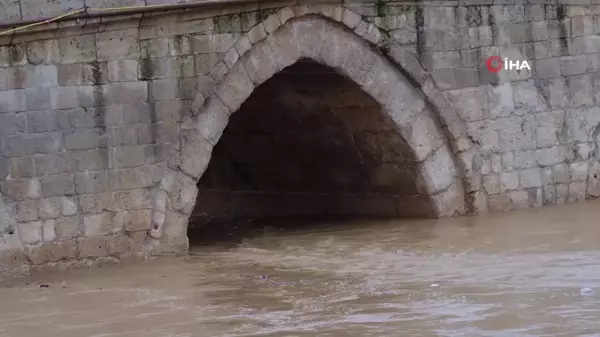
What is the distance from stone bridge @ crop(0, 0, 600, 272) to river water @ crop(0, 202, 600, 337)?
49 centimetres

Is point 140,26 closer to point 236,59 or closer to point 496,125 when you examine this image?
point 236,59

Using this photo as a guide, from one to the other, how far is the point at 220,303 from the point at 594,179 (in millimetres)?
4997

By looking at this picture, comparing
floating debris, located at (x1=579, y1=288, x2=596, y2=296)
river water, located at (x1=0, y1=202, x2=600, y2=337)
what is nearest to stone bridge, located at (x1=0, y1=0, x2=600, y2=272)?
river water, located at (x1=0, y1=202, x2=600, y2=337)

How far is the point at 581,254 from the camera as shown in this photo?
8.29m

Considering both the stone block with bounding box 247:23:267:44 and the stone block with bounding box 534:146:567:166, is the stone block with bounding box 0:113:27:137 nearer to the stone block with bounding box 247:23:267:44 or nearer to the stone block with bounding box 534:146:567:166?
the stone block with bounding box 247:23:267:44

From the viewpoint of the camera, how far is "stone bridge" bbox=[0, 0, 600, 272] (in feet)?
28.9

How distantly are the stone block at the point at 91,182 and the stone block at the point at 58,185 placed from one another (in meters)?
0.05

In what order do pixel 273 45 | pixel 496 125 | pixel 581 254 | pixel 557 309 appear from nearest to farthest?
1. pixel 557 309
2. pixel 581 254
3. pixel 273 45
4. pixel 496 125

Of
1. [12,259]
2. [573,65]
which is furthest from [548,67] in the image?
[12,259]

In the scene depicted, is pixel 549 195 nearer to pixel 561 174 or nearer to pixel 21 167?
pixel 561 174

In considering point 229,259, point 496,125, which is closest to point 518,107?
point 496,125

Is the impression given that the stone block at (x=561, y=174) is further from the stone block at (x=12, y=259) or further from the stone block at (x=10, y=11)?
the stone block at (x=10, y=11)

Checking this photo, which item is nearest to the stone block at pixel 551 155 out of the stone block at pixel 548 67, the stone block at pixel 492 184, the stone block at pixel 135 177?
the stone block at pixel 492 184

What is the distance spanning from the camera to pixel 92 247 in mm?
8969
